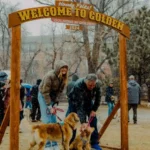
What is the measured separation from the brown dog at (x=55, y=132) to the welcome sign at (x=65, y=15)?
1735mm

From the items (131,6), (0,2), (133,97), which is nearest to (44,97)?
(133,97)

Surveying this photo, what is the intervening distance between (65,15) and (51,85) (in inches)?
50.4

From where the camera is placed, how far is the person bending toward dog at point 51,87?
657 cm

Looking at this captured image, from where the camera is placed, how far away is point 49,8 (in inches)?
266

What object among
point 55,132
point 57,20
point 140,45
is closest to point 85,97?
point 55,132

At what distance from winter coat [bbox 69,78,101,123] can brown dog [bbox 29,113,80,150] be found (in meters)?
0.19

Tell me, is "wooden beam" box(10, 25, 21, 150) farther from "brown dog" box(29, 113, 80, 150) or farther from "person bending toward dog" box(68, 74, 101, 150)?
"person bending toward dog" box(68, 74, 101, 150)

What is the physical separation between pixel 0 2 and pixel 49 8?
120 feet

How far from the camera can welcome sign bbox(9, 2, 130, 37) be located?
6504mm

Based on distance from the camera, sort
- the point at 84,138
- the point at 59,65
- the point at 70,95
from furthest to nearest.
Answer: the point at 70,95
the point at 84,138
the point at 59,65

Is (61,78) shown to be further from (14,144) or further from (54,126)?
(14,144)

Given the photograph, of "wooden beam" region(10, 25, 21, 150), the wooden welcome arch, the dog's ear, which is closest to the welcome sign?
the wooden welcome arch

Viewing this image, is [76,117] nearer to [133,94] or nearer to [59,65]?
[59,65]

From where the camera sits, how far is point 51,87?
6719 mm
